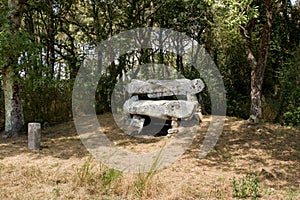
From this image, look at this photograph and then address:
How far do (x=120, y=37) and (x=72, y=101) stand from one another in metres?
2.84

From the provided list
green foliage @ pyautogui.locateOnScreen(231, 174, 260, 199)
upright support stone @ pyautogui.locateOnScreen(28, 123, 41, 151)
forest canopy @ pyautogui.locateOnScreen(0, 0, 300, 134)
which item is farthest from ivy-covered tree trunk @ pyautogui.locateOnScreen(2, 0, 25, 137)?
green foliage @ pyautogui.locateOnScreen(231, 174, 260, 199)

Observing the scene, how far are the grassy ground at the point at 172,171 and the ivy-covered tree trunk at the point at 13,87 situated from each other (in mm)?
510

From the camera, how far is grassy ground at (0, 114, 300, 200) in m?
4.01

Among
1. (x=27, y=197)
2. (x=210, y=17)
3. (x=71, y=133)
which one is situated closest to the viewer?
(x=27, y=197)

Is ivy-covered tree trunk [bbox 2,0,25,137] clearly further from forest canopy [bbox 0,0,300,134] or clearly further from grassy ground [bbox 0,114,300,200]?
grassy ground [bbox 0,114,300,200]

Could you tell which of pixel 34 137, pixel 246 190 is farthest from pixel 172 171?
pixel 34 137

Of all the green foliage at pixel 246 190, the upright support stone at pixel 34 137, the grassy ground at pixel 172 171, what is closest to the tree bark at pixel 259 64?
the grassy ground at pixel 172 171

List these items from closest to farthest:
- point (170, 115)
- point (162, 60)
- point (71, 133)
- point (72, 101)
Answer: point (170, 115), point (71, 133), point (72, 101), point (162, 60)

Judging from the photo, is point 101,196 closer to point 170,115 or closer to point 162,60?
point 170,115

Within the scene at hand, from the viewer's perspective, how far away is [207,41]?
35.5 ft

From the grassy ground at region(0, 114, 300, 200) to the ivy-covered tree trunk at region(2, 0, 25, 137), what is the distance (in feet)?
1.67

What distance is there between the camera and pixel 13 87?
761cm

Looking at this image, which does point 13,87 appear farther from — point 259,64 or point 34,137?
point 259,64

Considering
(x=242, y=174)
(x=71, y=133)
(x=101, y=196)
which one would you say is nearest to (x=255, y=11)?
(x=242, y=174)
